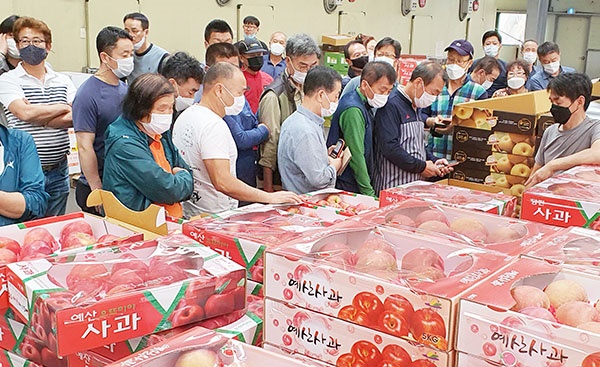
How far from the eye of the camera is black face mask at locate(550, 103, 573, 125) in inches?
140

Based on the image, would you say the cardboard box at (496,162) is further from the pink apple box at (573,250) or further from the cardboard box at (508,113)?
the pink apple box at (573,250)

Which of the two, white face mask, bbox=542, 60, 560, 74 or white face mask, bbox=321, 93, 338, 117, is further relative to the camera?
white face mask, bbox=542, 60, 560, 74

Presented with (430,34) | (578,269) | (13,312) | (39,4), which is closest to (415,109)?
(578,269)

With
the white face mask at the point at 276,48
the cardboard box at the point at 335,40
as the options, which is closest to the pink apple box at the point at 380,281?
the white face mask at the point at 276,48

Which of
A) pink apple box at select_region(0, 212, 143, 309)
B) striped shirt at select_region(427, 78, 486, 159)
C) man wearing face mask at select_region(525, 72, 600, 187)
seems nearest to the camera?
→ pink apple box at select_region(0, 212, 143, 309)

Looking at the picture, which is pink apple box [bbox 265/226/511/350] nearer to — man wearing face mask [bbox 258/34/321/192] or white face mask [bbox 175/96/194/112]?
white face mask [bbox 175/96/194/112]

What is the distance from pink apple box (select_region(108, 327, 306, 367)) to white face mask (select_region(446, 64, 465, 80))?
4.60 m

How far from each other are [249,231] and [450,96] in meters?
3.75

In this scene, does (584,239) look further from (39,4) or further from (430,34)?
(430,34)

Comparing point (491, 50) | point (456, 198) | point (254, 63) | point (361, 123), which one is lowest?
point (456, 198)

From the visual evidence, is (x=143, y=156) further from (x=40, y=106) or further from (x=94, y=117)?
(x=40, y=106)

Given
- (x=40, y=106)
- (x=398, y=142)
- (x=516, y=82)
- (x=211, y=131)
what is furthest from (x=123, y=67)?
(x=516, y=82)

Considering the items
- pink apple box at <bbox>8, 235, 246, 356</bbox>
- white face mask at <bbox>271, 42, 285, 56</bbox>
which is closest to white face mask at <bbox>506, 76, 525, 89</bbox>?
white face mask at <bbox>271, 42, 285, 56</bbox>

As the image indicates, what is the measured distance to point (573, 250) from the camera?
1647 millimetres
